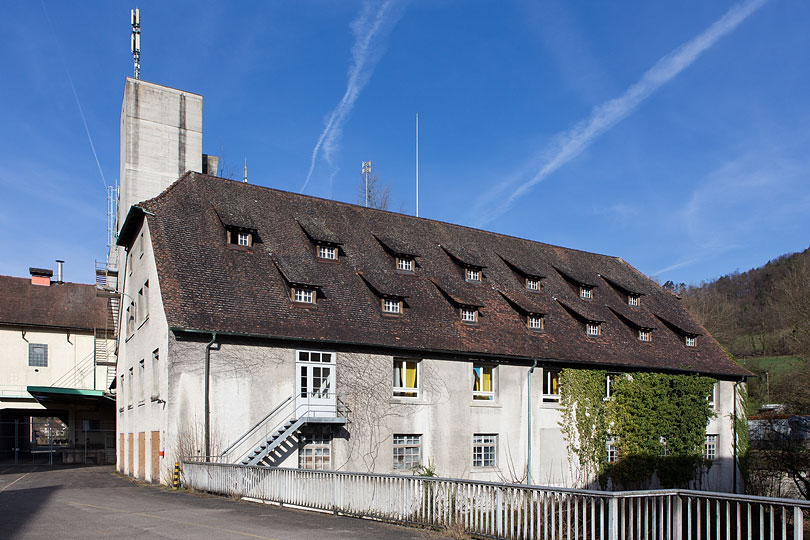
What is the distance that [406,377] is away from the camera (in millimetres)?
26641

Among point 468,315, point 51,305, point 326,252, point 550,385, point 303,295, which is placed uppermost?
point 326,252

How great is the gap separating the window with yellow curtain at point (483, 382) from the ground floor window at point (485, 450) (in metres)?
1.45

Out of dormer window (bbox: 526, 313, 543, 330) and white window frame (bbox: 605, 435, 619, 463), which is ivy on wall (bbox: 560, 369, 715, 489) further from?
dormer window (bbox: 526, 313, 543, 330)

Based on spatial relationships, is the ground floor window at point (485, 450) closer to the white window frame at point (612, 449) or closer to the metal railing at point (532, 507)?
the white window frame at point (612, 449)

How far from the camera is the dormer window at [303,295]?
2558cm

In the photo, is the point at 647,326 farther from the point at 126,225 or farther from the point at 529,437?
the point at 126,225

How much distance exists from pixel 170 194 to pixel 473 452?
1455 centimetres

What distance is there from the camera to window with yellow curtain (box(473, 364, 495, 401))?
28.3 meters

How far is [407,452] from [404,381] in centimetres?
243

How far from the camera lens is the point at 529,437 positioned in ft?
94.9

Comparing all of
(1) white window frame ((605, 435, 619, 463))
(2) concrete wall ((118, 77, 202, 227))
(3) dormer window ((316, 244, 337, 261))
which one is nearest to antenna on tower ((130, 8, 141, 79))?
(2) concrete wall ((118, 77, 202, 227))

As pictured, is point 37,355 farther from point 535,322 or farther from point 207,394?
point 535,322

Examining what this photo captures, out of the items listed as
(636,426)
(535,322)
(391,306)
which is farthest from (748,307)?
(391,306)

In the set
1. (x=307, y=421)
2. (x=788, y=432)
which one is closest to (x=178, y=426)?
(x=307, y=421)
